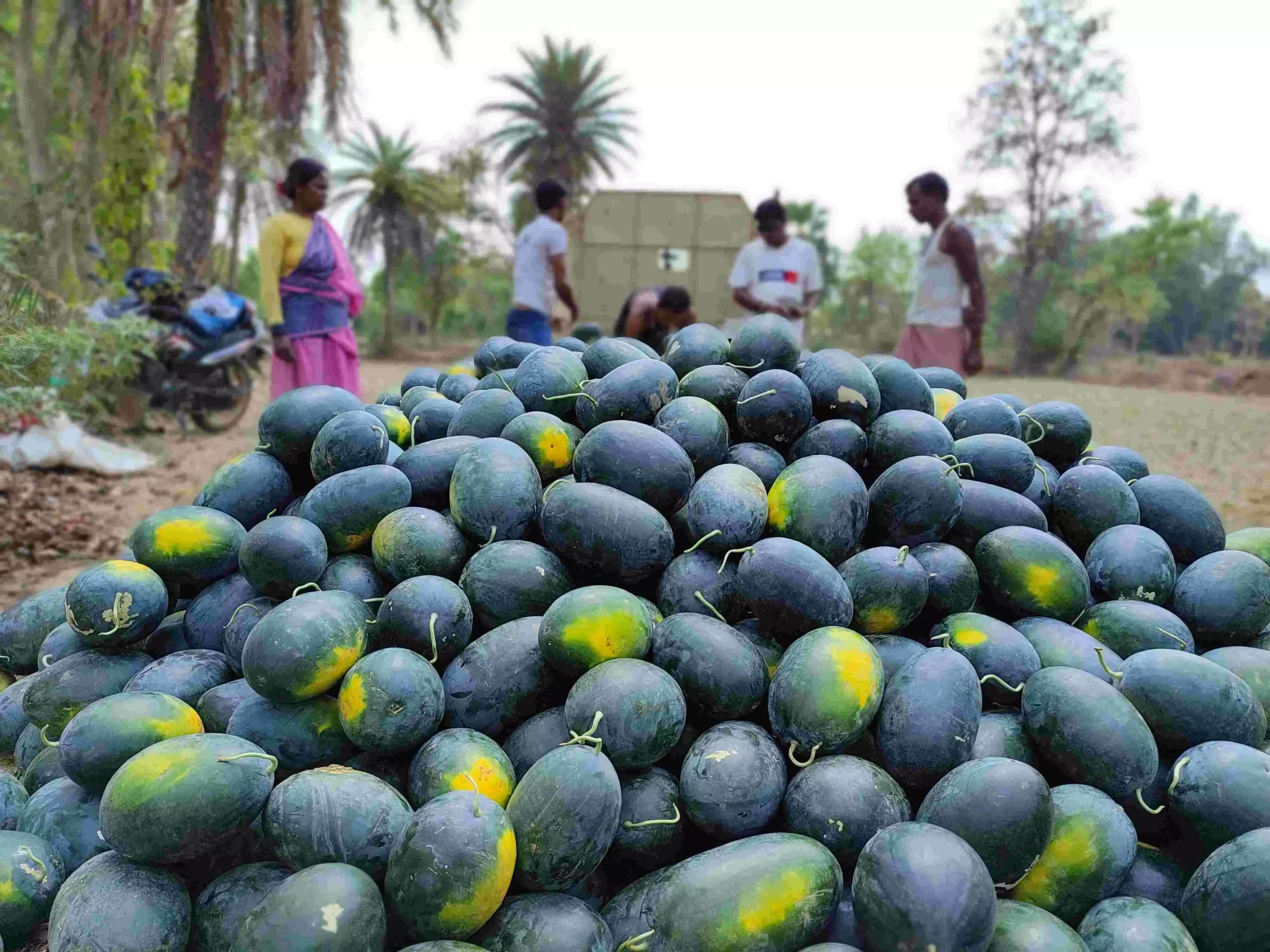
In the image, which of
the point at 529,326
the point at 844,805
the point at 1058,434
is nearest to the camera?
the point at 844,805

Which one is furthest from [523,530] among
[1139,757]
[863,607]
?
[1139,757]

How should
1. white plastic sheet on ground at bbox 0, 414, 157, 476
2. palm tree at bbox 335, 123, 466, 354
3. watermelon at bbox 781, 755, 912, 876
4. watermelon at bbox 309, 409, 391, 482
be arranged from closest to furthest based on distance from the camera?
watermelon at bbox 781, 755, 912, 876, watermelon at bbox 309, 409, 391, 482, white plastic sheet on ground at bbox 0, 414, 157, 476, palm tree at bbox 335, 123, 466, 354

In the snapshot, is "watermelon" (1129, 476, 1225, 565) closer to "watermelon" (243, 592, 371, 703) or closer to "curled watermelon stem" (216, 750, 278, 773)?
"watermelon" (243, 592, 371, 703)

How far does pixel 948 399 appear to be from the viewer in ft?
8.73

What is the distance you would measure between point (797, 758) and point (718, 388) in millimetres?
1042

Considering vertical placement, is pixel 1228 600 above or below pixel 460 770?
above

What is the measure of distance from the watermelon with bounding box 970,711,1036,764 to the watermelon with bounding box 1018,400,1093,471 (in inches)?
43.7

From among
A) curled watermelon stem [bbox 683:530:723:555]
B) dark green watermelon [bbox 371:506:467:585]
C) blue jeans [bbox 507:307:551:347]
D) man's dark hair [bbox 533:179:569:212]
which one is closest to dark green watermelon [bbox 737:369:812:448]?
curled watermelon stem [bbox 683:530:723:555]

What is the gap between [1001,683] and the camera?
1.62 metres

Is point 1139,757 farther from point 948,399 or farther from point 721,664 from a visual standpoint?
point 948,399

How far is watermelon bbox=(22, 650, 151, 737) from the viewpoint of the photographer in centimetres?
175

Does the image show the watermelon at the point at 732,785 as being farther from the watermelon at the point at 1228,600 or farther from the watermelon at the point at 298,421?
the watermelon at the point at 298,421

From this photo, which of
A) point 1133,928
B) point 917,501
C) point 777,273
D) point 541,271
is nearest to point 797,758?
point 1133,928

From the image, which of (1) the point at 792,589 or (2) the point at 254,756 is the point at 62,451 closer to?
(2) the point at 254,756
